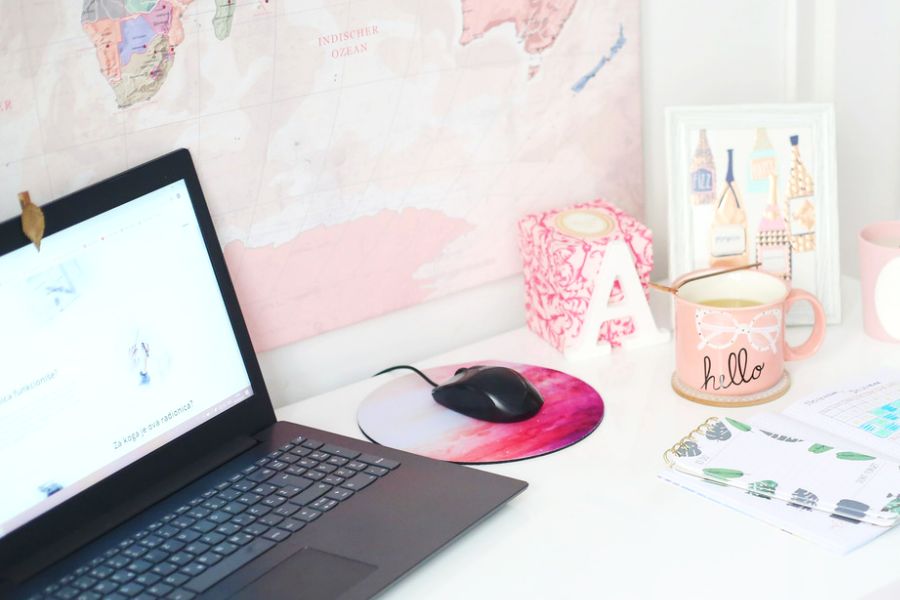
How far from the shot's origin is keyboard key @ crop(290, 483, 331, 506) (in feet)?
2.88

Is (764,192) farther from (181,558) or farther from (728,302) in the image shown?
(181,558)

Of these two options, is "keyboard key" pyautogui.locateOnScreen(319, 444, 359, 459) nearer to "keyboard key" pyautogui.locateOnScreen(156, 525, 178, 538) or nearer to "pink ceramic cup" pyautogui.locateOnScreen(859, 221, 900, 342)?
"keyboard key" pyautogui.locateOnScreen(156, 525, 178, 538)

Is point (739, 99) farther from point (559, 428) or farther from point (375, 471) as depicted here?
point (375, 471)

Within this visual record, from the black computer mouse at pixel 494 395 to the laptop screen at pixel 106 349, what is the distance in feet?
0.71

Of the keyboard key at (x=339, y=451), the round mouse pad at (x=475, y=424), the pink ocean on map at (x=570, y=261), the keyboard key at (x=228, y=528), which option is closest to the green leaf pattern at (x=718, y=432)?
the round mouse pad at (x=475, y=424)

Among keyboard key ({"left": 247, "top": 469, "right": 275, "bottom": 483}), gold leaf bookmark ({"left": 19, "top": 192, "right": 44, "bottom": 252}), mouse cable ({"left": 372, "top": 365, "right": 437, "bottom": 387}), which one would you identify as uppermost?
gold leaf bookmark ({"left": 19, "top": 192, "right": 44, "bottom": 252})

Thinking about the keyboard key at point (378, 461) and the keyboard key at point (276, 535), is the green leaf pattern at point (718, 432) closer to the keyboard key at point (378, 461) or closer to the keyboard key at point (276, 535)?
the keyboard key at point (378, 461)

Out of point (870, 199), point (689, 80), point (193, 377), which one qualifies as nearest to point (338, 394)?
point (193, 377)

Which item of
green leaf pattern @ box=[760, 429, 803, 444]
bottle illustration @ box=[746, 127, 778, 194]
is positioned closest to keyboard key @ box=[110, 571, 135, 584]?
green leaf pattern @ box=[760, 429, 803, 444]

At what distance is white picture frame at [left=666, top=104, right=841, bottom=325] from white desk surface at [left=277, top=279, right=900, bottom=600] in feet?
0.65

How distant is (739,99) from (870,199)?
0.23 meters

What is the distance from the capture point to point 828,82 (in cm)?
138

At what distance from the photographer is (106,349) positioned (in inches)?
34.5

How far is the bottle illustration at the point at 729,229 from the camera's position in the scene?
119cm
